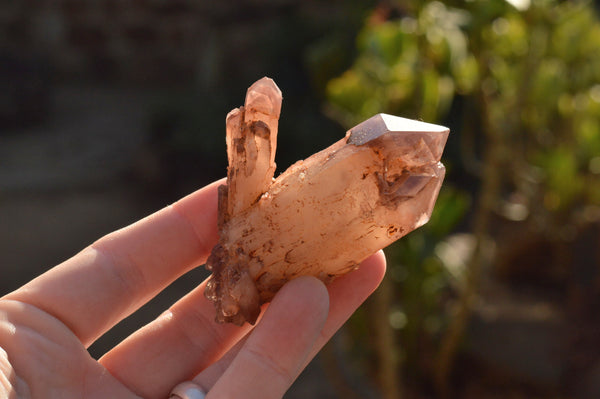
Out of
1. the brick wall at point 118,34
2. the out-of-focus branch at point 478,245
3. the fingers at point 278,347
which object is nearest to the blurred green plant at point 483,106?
the out-of-focus branch at point 478,245

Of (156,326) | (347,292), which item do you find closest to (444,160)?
(347,292)

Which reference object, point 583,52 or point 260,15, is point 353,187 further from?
point 260,15

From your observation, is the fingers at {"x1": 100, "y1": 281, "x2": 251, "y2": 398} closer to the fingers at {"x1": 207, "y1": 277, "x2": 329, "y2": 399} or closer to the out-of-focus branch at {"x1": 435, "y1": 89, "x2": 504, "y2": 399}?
the fingers at {"x1": 207, "y1": 277, "x2": 329, "y2": 399}

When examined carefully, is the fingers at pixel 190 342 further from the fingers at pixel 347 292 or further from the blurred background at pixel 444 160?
the blurred background at pixel 444 160

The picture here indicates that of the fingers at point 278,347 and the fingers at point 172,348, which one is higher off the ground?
the fingers at point 278,347

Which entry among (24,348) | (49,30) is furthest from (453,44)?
(49,30)

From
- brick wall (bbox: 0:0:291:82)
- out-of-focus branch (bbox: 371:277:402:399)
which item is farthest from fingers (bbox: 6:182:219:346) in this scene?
brick wall (bbox: 0:0:291:82)

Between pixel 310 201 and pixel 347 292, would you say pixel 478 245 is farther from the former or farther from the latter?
pixel 310 201
